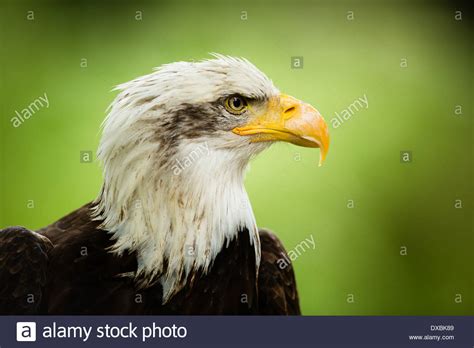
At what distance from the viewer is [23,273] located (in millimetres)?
2793

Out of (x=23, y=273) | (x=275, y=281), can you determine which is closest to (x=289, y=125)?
(x=275, y=281)

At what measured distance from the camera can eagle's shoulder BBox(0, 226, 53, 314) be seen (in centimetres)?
279

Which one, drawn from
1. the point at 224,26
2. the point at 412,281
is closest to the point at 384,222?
the point at 412,281

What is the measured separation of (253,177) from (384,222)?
2.89ft

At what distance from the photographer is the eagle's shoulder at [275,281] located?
125 inches

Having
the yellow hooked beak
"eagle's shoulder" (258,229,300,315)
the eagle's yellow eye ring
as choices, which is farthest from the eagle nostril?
"eagle's shoulder" (258,229,300,315)

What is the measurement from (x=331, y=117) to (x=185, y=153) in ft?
4.78

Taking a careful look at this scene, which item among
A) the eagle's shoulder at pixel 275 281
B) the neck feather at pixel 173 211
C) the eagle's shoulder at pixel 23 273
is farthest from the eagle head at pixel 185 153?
the eagle's shoulder at pixel 275 281

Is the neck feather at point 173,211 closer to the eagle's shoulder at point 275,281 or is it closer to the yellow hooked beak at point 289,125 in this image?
the yellow hooked beak at point 289,125

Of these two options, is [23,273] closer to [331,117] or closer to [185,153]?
[185,153]

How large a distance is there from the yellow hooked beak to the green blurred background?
0.97 metres

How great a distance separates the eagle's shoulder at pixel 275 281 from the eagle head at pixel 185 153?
0.43 m

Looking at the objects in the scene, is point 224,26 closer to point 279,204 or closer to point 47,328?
point 279,204

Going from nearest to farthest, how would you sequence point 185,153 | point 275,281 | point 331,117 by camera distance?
point 185,153 → point 275,281 → point 331,117
